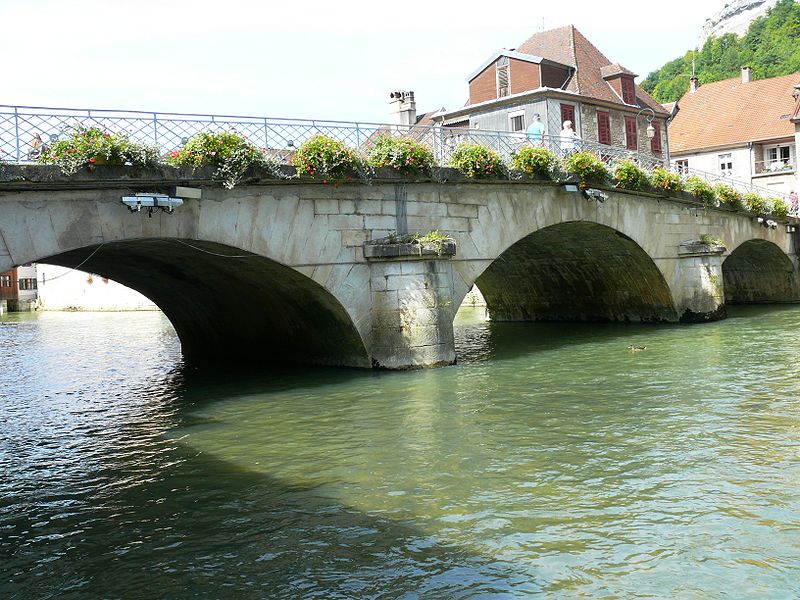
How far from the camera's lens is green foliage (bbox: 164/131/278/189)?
12742 millimetres

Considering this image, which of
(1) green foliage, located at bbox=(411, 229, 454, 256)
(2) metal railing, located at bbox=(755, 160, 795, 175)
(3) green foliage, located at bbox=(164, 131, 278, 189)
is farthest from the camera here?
(2) metal railing, located at bbox=(755, 160, 795, 175)

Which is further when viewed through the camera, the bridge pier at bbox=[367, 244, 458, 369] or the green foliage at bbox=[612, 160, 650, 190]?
the green foliage at bbox=[612, 160, 650, 190]

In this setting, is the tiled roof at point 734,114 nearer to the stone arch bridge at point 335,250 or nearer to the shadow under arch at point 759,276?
the shadow under arch at point 759,276

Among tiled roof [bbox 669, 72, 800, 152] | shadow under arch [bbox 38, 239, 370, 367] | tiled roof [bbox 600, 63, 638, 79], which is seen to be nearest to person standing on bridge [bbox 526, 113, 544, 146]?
shadow under arch [bbox 38, 239, 370, 367]

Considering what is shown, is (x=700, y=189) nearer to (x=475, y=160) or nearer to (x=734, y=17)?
(x=475, y=160)

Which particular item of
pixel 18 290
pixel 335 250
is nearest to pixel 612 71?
pixel 335 250

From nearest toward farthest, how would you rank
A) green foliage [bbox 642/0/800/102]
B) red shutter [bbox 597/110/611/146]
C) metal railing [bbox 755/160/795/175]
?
red shutter [bbox 597/110/611/146], metal railing [bbox 755/160/795/175], green foliage [bbox 642/0/800/102]

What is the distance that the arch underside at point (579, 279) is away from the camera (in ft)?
72.9

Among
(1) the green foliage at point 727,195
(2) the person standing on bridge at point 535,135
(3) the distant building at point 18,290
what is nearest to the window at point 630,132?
(1) the green foliage at point 727,195

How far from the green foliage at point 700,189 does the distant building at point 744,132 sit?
69.8ft

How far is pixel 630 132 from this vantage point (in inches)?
1543

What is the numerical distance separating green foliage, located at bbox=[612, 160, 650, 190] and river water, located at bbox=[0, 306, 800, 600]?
661 centimetres

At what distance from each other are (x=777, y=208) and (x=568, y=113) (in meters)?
9.71

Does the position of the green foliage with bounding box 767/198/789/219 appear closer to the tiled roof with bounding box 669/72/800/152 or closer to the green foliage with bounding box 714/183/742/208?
the green foliage with bounding box 714/183/742/208
